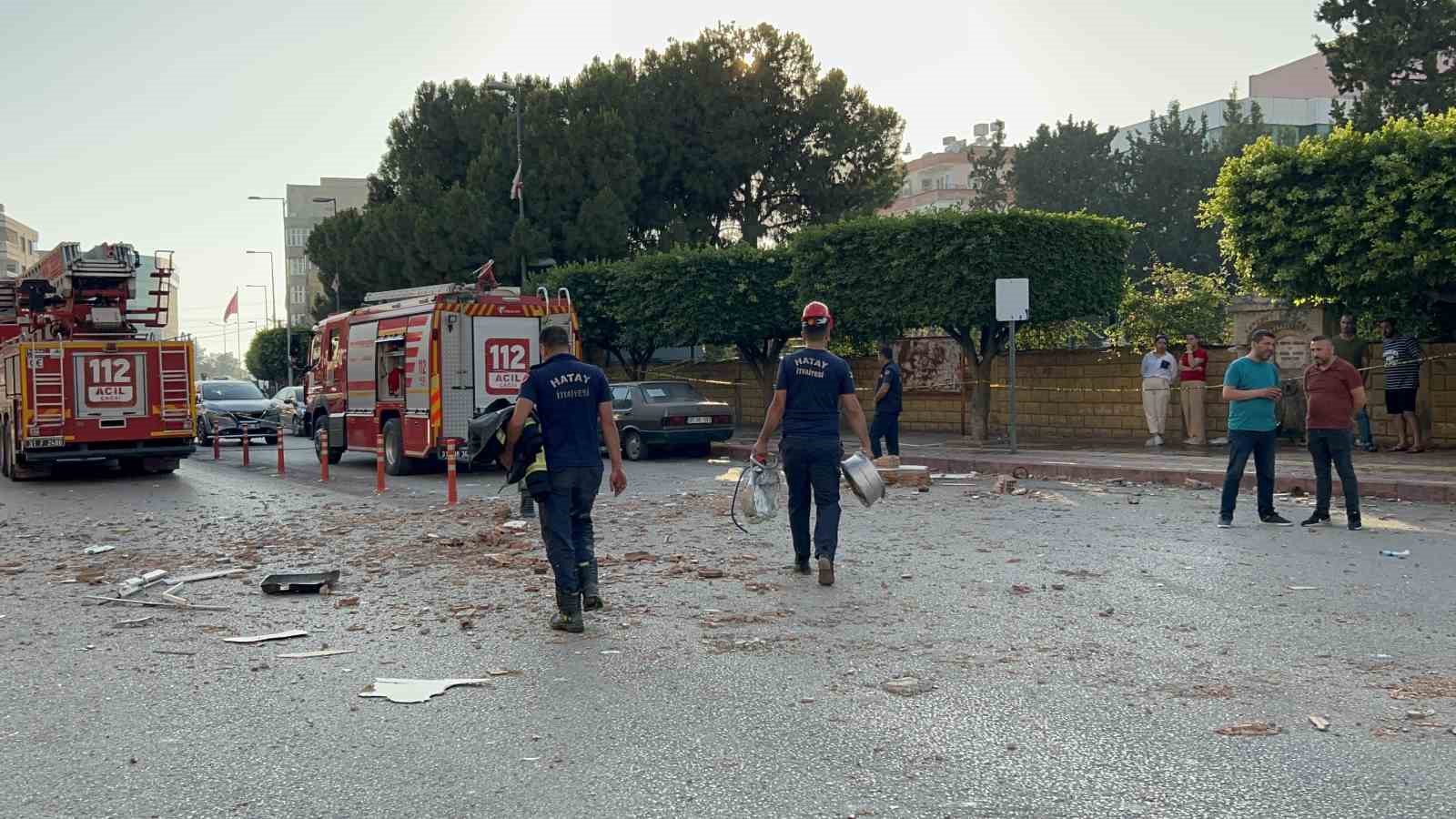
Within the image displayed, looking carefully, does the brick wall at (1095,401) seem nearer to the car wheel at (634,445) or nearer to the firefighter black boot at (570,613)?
the car wheel at (634,445)

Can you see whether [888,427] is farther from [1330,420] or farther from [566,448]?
[566,448]

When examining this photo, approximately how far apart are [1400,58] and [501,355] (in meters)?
33.9

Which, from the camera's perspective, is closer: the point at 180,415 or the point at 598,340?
the point at 180,415

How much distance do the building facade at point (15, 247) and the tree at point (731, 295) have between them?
10974cm

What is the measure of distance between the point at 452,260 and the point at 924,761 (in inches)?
1497

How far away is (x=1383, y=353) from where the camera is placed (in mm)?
17672

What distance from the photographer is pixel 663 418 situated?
2230 cm

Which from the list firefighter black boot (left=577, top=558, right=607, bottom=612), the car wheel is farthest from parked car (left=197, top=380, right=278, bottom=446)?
firefighter black boot (left=577, top=558, right=607, bottom=612)

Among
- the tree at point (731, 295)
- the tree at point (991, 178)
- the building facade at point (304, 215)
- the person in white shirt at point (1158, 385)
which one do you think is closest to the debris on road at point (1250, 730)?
the person in white shirt at point (1158, 385)

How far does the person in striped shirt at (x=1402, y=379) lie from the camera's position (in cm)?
1703

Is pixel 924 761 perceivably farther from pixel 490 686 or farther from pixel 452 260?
pixel 452 260

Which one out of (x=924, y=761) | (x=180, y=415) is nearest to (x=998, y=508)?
(x=924, y=761)

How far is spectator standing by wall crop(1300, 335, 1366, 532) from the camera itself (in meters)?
11.2

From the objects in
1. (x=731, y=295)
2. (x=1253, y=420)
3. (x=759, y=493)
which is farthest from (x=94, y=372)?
(x=1253, y=420)
